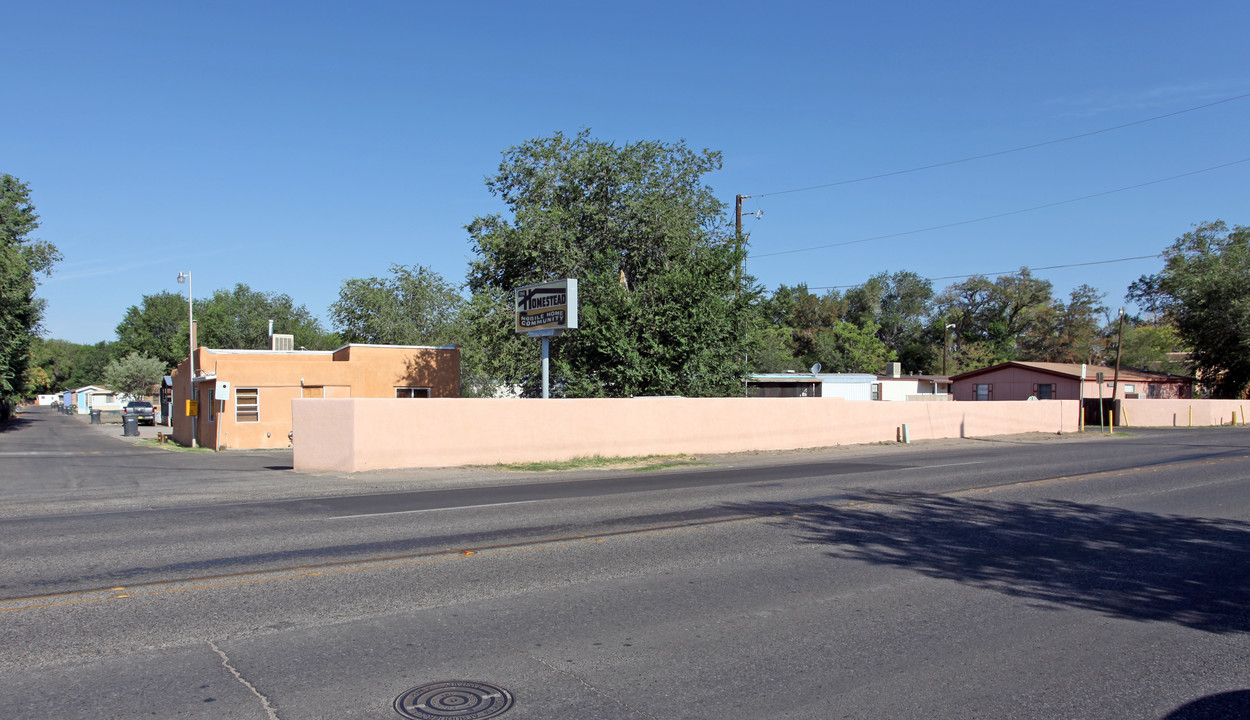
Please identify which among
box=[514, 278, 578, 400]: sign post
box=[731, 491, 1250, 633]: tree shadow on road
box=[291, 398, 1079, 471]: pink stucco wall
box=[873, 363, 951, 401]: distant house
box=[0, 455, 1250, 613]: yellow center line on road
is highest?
box=[514, 278, 578, 400]: sign post

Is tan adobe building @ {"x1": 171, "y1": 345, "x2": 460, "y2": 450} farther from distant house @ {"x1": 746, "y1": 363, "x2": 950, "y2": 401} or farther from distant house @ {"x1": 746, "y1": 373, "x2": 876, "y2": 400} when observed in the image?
distant house @ {"x1": 746, "y1": 373, "x2": 876, "y2": 400}

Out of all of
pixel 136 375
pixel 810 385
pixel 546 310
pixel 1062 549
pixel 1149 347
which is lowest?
pixel 1062 549

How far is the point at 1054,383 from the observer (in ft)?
185

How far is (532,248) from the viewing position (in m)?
27.0

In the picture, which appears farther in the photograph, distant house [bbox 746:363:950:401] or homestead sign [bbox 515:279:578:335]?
distant house [bbox 746:363:950:401]

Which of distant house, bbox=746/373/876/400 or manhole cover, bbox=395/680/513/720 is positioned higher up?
distant house, bbox=746/373/876/400

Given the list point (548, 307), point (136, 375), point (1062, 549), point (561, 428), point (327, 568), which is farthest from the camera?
point (136, 375)

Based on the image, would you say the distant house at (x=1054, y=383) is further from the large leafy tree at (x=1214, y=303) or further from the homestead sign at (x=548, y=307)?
the homestead sign at (x=548, y=307)

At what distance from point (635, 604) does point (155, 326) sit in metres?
112

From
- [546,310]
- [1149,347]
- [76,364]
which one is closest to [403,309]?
[546,310]

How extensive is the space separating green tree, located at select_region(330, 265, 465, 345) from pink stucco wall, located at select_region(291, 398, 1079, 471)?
35410 mm

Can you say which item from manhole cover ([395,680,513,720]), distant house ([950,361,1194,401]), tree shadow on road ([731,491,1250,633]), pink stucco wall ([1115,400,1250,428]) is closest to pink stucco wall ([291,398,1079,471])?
tree shadow on road ([731,491,1250,633])

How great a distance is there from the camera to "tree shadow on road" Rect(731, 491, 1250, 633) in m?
6.79

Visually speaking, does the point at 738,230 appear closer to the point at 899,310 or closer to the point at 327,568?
the point at 327,568
